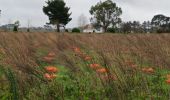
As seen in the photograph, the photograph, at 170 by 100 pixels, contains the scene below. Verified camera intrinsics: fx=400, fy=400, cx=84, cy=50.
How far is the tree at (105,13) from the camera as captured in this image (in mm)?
83938

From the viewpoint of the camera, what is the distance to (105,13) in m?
85.6

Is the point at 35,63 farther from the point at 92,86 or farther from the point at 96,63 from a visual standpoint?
the point at 96,63

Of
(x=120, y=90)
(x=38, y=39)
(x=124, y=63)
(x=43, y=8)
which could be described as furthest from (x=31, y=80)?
(x=43, y=8)

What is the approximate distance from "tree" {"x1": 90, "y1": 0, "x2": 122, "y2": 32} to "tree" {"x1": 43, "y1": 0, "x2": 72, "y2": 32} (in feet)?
51.8

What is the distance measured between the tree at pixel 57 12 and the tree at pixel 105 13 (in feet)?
51.8

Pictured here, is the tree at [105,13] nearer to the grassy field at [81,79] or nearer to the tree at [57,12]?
the tree at [57,12]

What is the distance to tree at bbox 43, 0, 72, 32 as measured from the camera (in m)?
67.2

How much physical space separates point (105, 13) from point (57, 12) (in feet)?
67.7

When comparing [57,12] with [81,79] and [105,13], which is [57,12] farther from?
[81,79]

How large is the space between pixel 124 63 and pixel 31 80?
1.20 meters

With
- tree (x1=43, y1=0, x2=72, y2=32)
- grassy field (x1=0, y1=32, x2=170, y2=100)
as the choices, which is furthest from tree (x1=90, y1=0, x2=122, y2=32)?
grassy field (x1=0, y1=32, x2=170, y2=100)

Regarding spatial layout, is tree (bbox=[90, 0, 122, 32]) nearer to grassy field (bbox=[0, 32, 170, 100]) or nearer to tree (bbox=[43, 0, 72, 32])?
tree (bbox=[43, 0, 72, 32])

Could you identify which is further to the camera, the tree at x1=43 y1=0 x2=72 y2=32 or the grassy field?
the tree at x1=43 y1=0 x2=72 y2=32

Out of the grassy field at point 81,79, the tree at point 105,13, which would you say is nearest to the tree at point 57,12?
the tree at point 105,13
